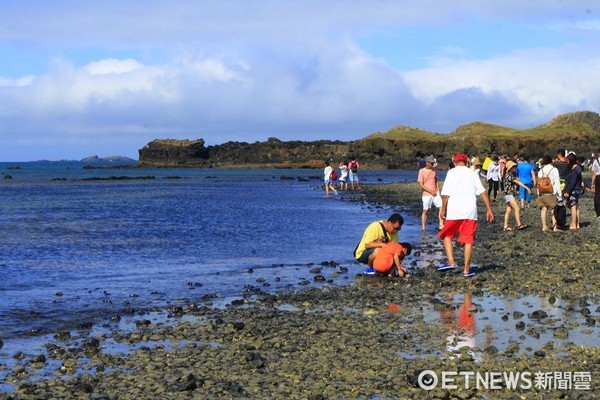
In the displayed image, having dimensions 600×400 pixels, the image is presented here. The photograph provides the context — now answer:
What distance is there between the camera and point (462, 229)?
14.5 metres

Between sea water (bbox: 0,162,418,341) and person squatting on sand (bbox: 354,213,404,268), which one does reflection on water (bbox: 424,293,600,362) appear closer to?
person squatting on sand (bbox: 354,213,404,268)

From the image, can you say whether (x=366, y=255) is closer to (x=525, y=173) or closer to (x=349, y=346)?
(x=349, y=346)

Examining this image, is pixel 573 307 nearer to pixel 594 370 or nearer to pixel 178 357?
pixel 594 370

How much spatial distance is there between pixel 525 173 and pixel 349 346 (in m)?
17.6

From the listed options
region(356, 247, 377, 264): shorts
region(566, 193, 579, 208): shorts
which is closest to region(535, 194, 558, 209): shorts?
region(566, 193, 579, 208): shorts

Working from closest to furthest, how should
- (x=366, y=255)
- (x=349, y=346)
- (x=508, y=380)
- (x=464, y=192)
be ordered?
(x=508, y=380) → (x=349, y=346) → (x=464, y=192) → (x=366, y=255)

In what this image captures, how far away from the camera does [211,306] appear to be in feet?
41.6

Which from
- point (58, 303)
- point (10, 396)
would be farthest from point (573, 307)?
point (58, 303)

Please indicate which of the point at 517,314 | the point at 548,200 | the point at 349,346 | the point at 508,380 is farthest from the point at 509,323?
the point at 548,200

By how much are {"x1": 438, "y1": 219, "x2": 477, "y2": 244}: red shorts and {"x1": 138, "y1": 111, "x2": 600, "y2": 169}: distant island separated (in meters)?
121

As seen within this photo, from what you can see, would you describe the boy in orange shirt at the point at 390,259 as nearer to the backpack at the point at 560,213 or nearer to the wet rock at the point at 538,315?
the wet rock at the point at 538,315

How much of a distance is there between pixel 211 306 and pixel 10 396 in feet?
17.2

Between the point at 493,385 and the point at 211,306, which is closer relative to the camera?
the point at 493,385

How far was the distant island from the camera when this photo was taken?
14600 centimetres
